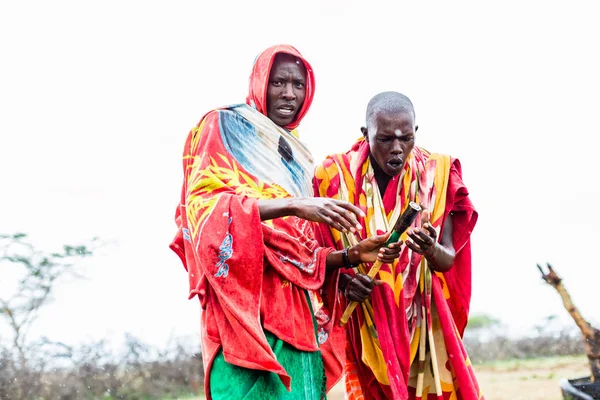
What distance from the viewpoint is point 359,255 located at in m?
3.72

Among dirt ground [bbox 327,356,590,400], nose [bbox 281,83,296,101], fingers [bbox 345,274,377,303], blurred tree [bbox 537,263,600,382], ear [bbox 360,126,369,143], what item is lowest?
dirt ground [bbox 327,356,590,400]

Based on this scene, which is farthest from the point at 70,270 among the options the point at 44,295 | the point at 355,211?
the point at 355,211

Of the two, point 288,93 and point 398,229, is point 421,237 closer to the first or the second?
point 398,229

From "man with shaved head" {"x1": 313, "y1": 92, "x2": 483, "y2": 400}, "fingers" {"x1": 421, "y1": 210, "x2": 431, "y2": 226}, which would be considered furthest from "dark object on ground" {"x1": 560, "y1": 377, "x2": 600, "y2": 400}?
"fingers" {"x1": 421, "y1": 210, "x2": 431, "y2": 226}

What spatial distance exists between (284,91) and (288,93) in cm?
3

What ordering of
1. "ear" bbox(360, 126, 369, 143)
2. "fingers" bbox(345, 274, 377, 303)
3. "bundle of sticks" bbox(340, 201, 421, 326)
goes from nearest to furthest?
"bundle of sticks" bbox(340, 201, 421, 326), "fingers" bbox(345, 274, 377, 303), "ear" bbox(360, 126, 369, 143)

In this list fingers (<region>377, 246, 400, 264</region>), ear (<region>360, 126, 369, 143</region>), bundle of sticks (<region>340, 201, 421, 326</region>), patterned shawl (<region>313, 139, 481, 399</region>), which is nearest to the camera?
bundle of sticks (<region>340, 201, 421, 326</region>)

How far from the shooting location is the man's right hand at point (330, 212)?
10.3 ft

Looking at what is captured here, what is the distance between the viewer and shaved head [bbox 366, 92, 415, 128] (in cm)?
389

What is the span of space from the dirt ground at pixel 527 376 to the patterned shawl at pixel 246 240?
5598 millimetres

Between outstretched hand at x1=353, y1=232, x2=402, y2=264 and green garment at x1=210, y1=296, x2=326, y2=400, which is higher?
outstretched hand at x1=353, y1=232, x2=402, y2=264

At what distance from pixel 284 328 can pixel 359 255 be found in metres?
0.58

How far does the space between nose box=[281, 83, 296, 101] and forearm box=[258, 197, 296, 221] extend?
2.07 ft

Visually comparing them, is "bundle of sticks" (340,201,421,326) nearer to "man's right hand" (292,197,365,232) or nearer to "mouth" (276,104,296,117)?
"man's right hand" (292,197,365,232)
